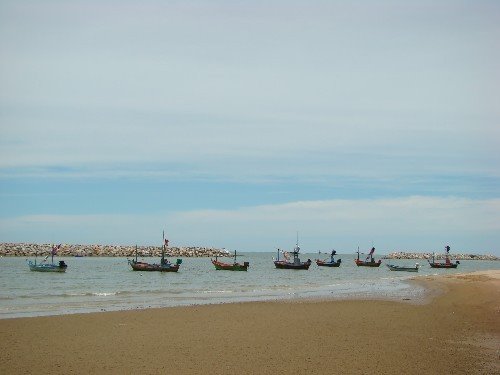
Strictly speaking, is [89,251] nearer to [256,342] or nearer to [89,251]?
[89,251]

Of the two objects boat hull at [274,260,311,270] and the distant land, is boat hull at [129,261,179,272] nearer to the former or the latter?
boat hull at [274,260,311,270]

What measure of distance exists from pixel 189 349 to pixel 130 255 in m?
140

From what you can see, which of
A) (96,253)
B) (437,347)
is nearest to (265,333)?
(437,347)

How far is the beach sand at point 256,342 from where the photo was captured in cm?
1137

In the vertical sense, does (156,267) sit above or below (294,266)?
above

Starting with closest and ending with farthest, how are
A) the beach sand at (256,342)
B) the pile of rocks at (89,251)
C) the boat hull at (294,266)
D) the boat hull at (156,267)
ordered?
the beach sand at (256,342), the boat hull at (156,267), the boat hull at (294,266), the pile of rocks at (89,251)

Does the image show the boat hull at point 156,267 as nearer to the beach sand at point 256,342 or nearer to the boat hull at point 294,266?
the boat hull at point 294,266

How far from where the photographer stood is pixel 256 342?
14367mm

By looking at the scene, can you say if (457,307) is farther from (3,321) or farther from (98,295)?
(98,295)

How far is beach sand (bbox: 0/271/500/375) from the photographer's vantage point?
1137 cm

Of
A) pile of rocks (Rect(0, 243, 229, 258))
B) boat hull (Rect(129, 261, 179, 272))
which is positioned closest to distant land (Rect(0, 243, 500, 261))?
pile of rocks (Rect(0, 243, 229, 258))

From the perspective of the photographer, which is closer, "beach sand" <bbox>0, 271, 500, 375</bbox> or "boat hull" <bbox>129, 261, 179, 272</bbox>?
"beach sand" <bbox>0, 271, 500, 375</bbox>

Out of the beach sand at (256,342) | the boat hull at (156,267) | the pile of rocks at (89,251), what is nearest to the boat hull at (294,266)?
the boat hull at (156,267)

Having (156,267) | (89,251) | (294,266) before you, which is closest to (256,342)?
(156,267)
